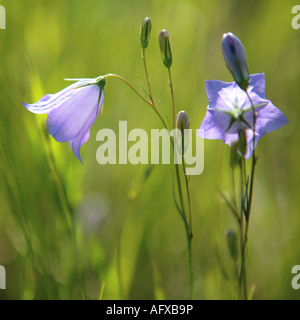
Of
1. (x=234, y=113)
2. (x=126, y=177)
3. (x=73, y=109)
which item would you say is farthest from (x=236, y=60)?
(x=126, y=177)

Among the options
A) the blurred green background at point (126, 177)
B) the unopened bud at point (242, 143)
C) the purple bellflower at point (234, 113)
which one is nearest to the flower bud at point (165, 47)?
the purple bellflower at point (234, 113)

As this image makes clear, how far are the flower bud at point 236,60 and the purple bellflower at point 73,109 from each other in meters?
0.30

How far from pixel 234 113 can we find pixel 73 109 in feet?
1.18

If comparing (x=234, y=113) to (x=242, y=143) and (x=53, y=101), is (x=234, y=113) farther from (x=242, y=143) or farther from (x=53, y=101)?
(x=53, y=101)

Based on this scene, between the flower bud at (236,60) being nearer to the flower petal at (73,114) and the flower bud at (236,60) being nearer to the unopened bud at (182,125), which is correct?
the unopened bud at (182,125)

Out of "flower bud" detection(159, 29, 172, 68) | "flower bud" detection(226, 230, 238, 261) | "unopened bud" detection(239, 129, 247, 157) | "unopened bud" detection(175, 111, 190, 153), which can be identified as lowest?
"flower bud" detection(226, 230, 238, 261)

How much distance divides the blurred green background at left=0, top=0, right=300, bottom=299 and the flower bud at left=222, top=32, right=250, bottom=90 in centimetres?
40

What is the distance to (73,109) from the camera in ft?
2.98

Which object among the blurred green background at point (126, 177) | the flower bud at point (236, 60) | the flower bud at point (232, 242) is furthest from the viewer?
the blurred green background at point (126, 177)

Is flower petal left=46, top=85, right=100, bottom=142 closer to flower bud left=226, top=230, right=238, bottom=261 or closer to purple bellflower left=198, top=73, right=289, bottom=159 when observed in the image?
purple bellflower left=198, top=73, right=289, bottom=159

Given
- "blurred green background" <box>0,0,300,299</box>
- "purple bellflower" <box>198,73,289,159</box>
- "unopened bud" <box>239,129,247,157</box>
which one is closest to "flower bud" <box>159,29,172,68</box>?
"purple bellflower" <box>198,73,289,159</box>

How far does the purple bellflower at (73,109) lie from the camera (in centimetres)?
89

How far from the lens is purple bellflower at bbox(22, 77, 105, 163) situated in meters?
0.89
